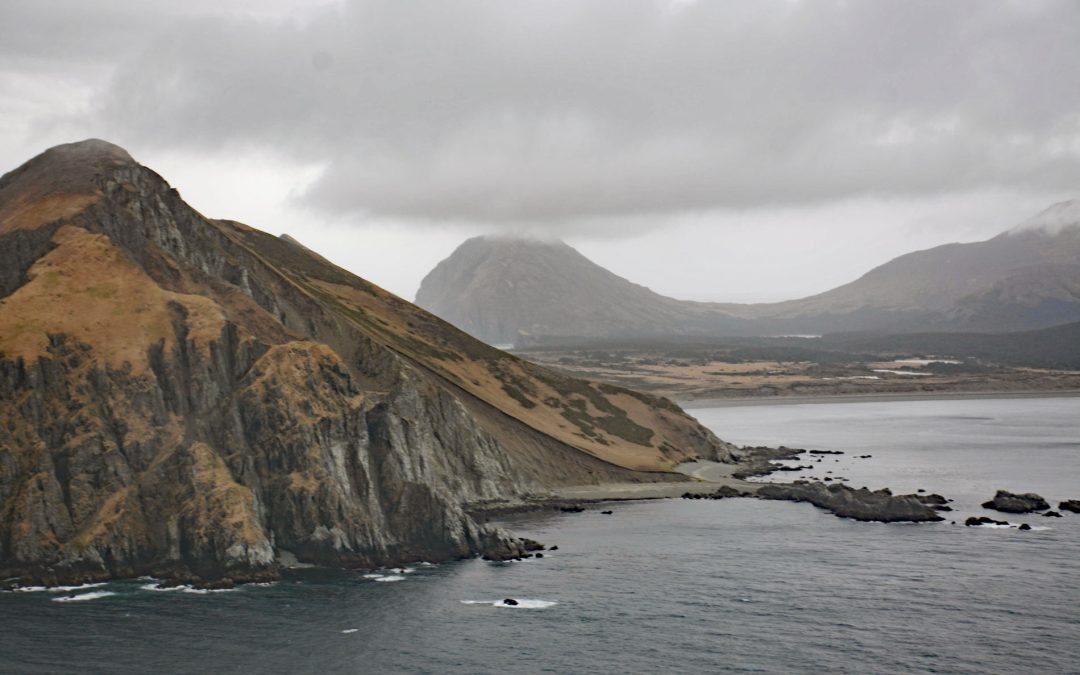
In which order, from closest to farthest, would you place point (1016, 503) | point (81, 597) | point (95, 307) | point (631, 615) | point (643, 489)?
point (631, 615) < point (81, 597) < point (95, 307) < point (1016, 503) < point (643, 489)

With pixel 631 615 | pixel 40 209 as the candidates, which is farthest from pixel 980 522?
pixel 40 209

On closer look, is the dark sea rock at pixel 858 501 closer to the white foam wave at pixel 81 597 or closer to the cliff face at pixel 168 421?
the cliff face at pixel 168 421

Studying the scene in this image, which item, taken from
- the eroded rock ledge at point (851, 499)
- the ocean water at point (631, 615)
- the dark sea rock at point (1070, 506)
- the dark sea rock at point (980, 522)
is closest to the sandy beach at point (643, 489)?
the eroded rock ledge at point (851, 499)

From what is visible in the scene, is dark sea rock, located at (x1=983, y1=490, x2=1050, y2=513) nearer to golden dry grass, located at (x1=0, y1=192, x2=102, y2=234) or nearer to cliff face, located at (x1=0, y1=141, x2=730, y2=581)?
cliff face, located at (x1=0, y1=141, x2=730, y2=581)

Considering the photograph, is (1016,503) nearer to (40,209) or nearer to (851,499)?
(851,499)

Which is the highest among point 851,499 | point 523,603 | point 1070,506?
point 851,499
